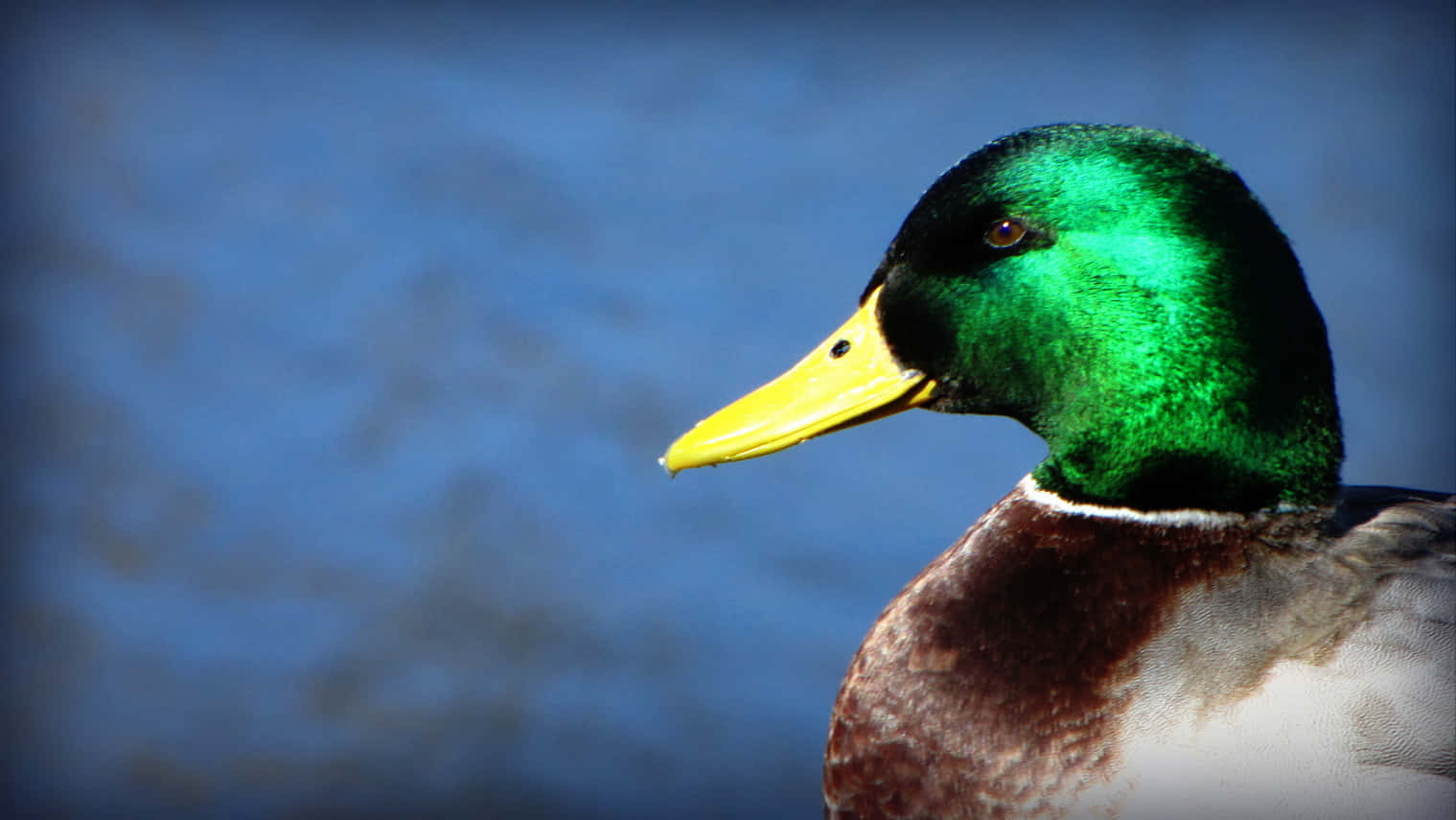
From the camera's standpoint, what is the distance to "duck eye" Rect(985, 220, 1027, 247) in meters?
1.68

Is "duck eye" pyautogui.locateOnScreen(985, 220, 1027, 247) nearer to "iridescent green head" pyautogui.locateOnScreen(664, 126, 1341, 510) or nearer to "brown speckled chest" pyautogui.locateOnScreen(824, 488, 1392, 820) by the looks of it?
"iridescent green head" pyautogui.locateOnScreen(664, 126, 1341, 510)

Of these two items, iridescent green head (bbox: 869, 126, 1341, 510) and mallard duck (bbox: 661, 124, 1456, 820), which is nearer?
mallard duck (bbox: 661, 124, 1456, 820)

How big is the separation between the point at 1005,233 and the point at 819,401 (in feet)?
0.83

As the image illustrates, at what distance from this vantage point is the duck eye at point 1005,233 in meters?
1.68

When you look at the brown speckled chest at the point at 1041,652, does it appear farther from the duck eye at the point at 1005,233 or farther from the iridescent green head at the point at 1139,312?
the duck eye at the point at 1005,233

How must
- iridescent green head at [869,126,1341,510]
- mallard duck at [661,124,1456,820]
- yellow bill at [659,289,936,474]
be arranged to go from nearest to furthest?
mallard duck at [661,124,1456,820]
iridescent green head at [869,126,1341,510]
yellow bill at [659,289,936,474]

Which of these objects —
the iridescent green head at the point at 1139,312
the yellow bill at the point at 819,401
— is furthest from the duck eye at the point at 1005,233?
the yellow bill at the point at 819,401

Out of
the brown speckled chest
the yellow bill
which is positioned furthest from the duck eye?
the brown speckled chest

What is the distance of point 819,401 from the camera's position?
1.74 meters

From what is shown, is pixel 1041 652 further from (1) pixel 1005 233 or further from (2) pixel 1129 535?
(1) pixel 1005 233

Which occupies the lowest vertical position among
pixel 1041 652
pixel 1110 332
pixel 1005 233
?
pixel 1041 652

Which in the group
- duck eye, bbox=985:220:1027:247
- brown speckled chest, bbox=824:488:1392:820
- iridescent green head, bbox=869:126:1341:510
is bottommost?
brown speckled chest, bbox=824:488:1392:820

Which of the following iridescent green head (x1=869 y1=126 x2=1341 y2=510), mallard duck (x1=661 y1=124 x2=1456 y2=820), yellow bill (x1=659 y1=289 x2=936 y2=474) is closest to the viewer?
mallard duck (x1=661 y1=124 x2=1456 y2=820)

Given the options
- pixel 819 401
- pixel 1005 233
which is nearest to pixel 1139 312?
pixel 1005 233
